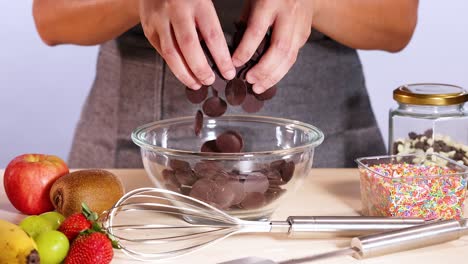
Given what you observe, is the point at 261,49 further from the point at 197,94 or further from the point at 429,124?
the point at 429,124

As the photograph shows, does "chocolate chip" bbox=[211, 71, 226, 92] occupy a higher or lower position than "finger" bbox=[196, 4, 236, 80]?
lower

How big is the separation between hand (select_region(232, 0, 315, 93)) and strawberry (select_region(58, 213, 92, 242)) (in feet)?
0.79

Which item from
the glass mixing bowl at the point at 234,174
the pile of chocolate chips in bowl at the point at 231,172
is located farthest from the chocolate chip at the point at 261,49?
the glass mixing bowl at the point at 234,174

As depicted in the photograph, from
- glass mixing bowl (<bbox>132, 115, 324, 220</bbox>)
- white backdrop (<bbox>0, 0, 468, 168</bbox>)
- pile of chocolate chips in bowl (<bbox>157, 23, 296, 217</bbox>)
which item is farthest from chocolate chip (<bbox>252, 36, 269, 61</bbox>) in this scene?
white backdrop (<bbox>0, 0, 468, 168</bbox>)

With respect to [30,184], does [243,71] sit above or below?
above

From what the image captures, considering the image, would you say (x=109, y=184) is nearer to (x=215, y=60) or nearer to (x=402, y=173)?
(x=215, y=60)

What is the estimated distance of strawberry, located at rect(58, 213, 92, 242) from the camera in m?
0.82

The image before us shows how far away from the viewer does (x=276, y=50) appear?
0.92m

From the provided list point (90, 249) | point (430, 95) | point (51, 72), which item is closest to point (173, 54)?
point (90, 249)

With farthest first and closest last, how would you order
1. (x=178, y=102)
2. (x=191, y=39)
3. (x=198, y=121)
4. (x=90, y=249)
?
(x=178, y=102) < (x=198, y=121) < (x=191, y=39) < (x=90, y=249)

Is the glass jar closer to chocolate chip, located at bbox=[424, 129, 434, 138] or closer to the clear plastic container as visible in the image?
chocolate chip, located at bbox=[424, 129, 434, 138]

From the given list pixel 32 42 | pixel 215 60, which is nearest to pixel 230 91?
pixel 215 60

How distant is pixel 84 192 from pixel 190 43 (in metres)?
Result: 0.21

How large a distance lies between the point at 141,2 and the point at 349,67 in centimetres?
48
